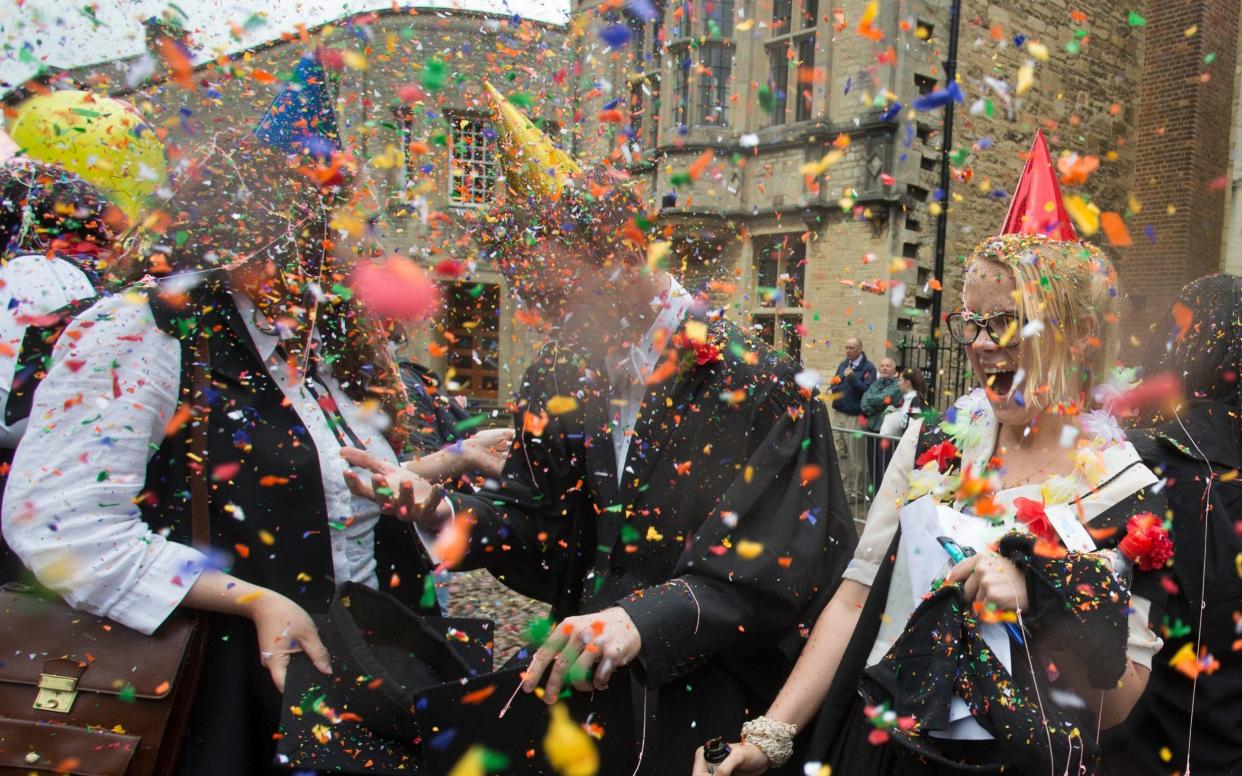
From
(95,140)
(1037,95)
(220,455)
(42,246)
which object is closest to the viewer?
(220,455)

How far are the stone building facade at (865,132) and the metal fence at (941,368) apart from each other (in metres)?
0.07

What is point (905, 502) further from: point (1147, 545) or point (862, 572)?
point (1147, 545)

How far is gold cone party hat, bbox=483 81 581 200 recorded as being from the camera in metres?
1.99

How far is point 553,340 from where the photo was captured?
224 centimetres

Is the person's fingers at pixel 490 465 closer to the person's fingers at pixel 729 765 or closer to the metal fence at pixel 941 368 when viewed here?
the person's fingers at pixel 729 765

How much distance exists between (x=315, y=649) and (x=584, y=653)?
58cm

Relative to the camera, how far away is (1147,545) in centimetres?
154

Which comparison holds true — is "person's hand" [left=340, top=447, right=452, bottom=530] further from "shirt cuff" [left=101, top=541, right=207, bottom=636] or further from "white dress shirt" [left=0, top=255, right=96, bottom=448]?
"white dress shirt" [left=0, top=255, right=96, bottom=448]

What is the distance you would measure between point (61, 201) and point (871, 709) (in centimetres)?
267

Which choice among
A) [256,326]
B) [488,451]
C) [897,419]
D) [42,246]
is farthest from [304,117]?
[897,419]

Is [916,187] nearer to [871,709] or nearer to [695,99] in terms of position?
[695,99]

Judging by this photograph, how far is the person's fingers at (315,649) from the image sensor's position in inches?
65.7

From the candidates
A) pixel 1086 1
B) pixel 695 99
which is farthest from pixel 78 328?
pixel 1086 1

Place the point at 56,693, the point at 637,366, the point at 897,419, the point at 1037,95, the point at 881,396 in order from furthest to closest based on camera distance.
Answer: the point at 1037,95
the point at 881,396
the point at 897,419
the point at 637,366
the point at 56,693
